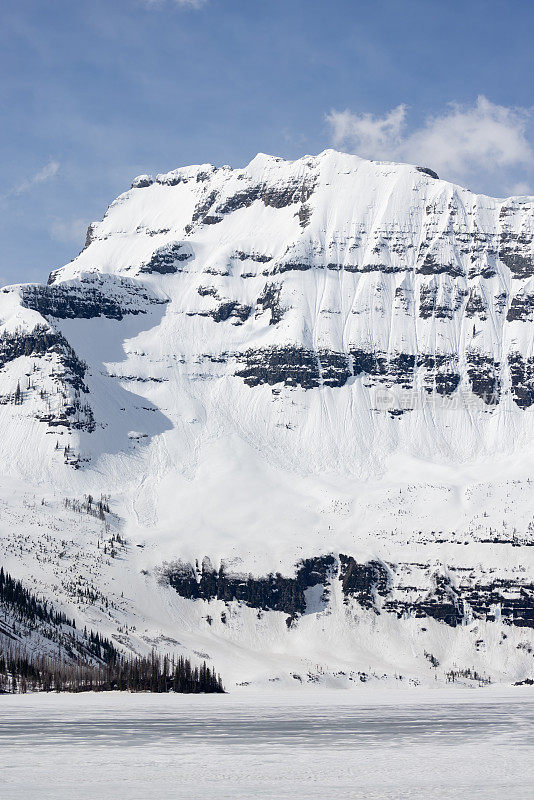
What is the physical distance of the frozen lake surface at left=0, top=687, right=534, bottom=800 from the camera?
77.7 metres

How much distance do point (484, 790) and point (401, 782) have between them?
22.6 feet

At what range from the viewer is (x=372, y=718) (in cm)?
15375

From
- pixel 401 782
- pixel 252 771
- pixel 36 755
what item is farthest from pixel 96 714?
pixel 401 782

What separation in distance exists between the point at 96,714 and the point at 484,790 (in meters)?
88.5

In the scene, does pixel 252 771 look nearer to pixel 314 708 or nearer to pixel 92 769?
pixel 92 769

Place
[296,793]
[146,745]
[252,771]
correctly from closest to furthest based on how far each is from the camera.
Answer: [296,793] → [252,771] → [146,745]

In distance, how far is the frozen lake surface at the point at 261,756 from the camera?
77.7 m

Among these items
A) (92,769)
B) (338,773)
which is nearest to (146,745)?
(92,769)

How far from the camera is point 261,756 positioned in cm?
9725

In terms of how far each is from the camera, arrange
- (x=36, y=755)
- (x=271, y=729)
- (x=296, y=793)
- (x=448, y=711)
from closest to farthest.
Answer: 1. (x=296, y=793)
2. (x=36, y=755)
3. (x=271, y=729)
4. (x=448, y=711)

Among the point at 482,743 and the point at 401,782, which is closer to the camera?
the point at 401,782

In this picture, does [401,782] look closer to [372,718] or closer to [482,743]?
[482,743]

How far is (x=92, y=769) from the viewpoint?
87.9 m

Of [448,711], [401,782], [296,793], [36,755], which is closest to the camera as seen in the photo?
[296,793]
